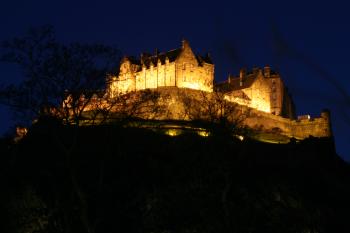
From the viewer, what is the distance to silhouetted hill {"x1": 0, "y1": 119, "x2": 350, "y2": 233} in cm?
4169

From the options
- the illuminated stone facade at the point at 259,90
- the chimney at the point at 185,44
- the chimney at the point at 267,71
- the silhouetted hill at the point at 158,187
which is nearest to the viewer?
the silhouetted hill at the point at 158,187

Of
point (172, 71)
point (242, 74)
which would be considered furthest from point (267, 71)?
point (172, 71)

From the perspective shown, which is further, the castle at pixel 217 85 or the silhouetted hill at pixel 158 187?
the castle at pixel 217 85

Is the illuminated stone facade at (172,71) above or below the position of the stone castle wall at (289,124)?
above

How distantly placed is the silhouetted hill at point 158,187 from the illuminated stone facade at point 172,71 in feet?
82.8

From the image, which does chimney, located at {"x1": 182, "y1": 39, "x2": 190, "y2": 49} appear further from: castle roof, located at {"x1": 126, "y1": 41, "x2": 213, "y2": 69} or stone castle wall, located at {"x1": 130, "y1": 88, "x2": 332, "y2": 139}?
stone castle wall, located at {"x1": 130, "y1": 88, "x2": 332, "y2": 139}

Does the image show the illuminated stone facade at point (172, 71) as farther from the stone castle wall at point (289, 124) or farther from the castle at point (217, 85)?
the stone castle wall at point (289, 124)

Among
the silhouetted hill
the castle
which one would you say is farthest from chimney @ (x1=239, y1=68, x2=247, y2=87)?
the silhouetted hill

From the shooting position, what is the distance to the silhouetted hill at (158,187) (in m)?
41.7

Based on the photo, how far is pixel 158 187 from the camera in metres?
50.3

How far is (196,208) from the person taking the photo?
43781 millimetres

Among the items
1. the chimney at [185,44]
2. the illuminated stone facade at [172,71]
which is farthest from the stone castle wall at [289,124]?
the chimney at [185,44]

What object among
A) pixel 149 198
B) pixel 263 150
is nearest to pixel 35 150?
pixel 149 198

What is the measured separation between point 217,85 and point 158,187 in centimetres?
5580
